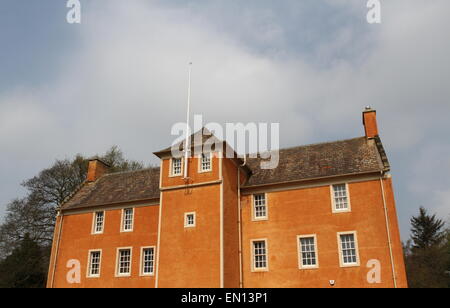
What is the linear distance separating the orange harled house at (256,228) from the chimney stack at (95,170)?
23.6 feet

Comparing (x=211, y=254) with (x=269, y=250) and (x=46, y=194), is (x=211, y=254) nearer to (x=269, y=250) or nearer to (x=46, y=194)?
(x=269, y=250)

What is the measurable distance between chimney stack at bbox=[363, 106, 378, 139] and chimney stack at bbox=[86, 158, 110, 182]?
985 inches

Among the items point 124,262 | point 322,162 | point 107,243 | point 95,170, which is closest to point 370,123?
point 322,162

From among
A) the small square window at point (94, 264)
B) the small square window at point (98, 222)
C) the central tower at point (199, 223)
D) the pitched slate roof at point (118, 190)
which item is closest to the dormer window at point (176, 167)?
the central tower at point (199, 223)

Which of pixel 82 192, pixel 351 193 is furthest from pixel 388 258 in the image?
pixel 82 192

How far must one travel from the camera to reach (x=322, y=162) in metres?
27.2

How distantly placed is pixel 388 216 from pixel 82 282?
22.5m

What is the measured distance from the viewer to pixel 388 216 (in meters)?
22.8

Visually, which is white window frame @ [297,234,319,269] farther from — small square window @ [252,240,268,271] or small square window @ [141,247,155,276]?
small square window @ [141,247,155,276]

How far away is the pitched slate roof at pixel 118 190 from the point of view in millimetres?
30559

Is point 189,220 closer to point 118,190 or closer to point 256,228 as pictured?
point 256,228

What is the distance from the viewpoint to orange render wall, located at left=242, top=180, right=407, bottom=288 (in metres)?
22.4

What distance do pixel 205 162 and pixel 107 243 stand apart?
1097cm
